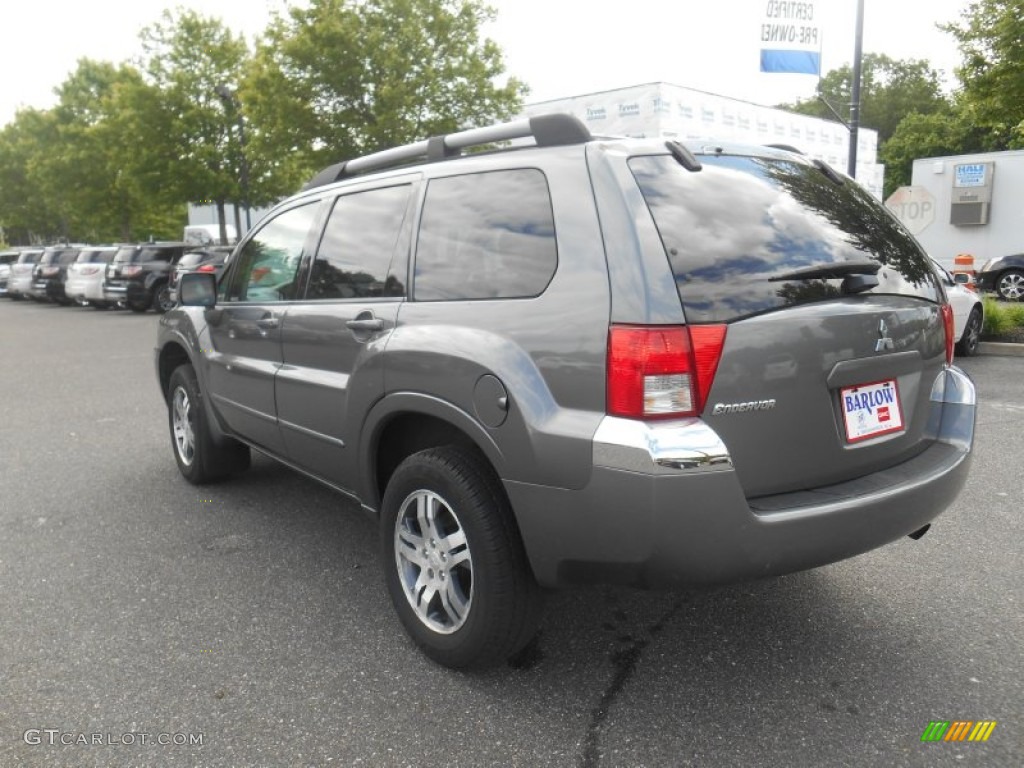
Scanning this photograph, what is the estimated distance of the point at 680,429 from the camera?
2.33 m

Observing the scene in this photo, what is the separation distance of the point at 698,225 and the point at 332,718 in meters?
1.90

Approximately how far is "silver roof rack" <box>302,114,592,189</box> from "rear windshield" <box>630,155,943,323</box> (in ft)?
0.99

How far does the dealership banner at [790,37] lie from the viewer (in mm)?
12891

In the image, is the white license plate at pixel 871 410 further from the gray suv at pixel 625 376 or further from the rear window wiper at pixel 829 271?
the rear window wiper at pixel 829 271

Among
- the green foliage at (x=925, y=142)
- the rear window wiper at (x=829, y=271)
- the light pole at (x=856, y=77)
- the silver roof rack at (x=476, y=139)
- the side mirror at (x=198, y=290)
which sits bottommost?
the side mirror at (x=198, y=290)

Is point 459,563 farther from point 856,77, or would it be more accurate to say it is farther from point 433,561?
point 856,77

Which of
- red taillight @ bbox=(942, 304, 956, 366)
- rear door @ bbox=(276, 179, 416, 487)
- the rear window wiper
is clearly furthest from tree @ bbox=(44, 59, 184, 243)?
the rear window wiper

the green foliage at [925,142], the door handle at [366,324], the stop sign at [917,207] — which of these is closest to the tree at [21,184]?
the stop sign at [917,207]

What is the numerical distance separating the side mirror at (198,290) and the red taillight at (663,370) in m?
3.04

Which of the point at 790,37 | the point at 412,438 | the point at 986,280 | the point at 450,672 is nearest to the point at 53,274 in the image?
the point at 790,37

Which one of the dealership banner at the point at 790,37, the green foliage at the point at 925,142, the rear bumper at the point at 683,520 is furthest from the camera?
the green foliage at the point at 925,142

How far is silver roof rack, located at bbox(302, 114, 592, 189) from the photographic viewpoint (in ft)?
9.01

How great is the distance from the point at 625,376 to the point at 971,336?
9.59 metres

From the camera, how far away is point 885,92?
222ft
